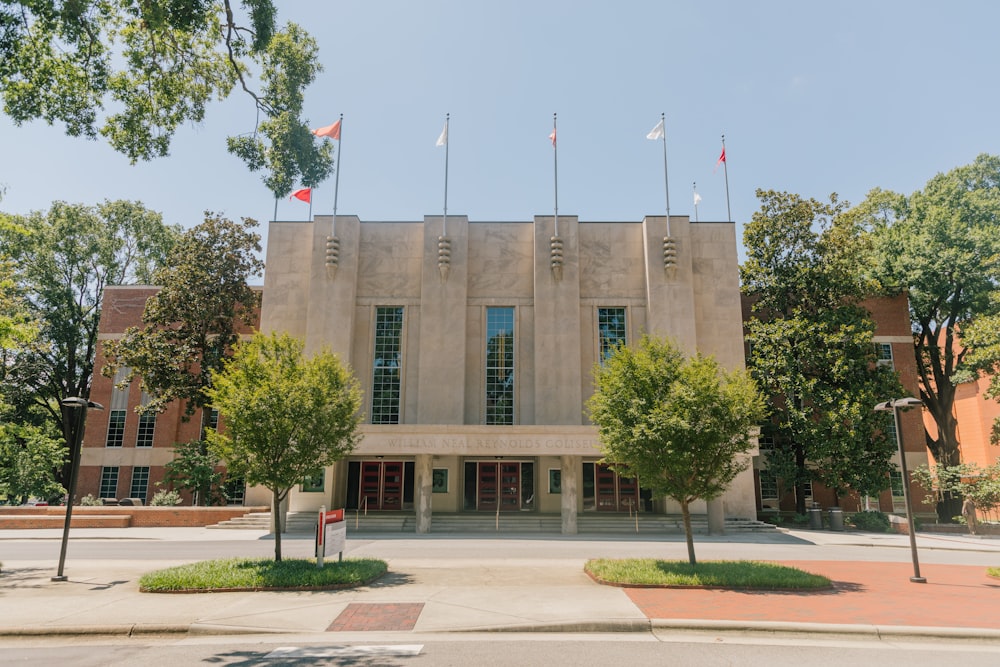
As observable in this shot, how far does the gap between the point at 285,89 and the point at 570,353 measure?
72.6 feet

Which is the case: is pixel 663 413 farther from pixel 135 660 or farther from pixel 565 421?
pixel 565 421

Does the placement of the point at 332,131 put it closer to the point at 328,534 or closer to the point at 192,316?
the point at 192,316

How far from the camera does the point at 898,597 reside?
1330 cm

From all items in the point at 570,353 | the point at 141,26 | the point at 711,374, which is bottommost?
the point at 711,374

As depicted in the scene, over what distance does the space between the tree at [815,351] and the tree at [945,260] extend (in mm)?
2693

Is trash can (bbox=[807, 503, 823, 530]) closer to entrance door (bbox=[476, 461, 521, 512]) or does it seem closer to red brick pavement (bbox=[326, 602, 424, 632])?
entrance door (bbox=[476, 461, 521, 512])

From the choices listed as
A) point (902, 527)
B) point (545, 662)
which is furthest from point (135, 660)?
point (902, 527)

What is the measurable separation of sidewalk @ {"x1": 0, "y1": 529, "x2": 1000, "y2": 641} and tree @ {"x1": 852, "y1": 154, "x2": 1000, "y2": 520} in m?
Answer: 21.6

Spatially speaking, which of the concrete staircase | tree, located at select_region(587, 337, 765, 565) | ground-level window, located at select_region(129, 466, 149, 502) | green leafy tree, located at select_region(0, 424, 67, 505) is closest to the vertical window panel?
the concrete staircase

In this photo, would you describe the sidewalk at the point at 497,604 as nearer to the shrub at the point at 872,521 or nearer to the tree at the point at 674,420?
the tree at the point at 674,420

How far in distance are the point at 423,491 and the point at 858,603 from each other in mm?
19008

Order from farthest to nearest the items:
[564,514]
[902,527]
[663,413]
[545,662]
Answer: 1. [902,527]
2. [564,514]
3. [663,413]
4. [545,662]

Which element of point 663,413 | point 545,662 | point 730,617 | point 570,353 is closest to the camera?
point 545,662

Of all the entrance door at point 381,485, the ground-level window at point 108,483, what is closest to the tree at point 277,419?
the entrance door at point 381,485
